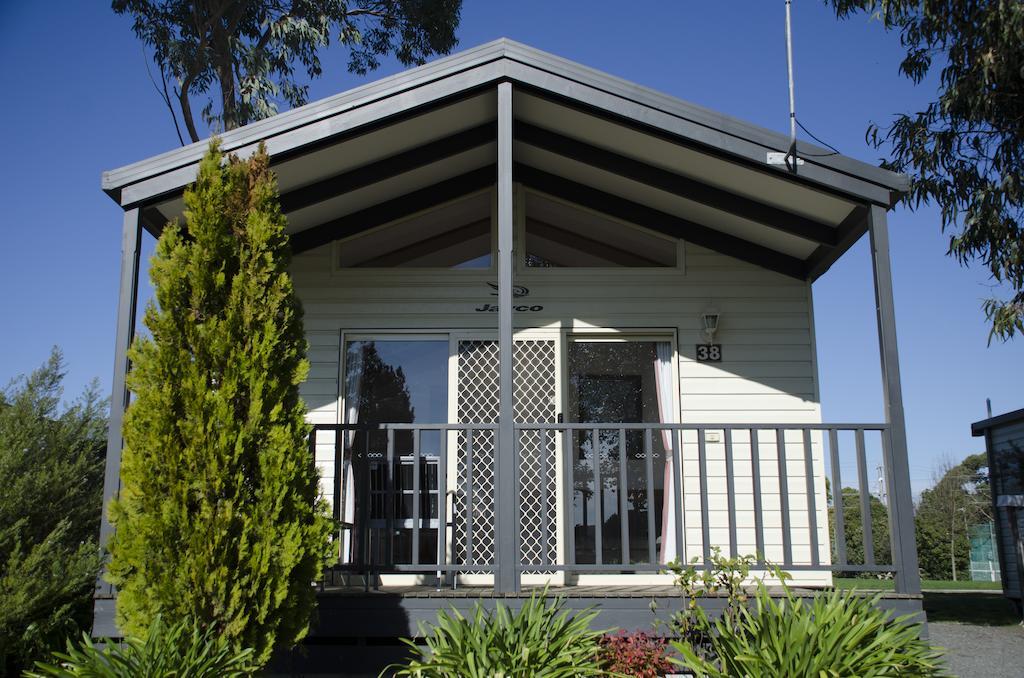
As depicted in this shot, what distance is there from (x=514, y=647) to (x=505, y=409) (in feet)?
4.37

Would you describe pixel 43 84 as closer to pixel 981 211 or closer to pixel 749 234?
pixel 749 234

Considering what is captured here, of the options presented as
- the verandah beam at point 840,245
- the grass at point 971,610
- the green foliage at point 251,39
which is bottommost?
the grass at point 971,610

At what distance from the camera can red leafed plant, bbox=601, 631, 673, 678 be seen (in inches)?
159

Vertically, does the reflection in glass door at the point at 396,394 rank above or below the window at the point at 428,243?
below

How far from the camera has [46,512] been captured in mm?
4809

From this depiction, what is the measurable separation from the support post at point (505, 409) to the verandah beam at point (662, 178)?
101 centimetres

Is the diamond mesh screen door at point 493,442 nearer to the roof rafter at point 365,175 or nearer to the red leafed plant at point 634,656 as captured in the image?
the roof rafter at point 365,175

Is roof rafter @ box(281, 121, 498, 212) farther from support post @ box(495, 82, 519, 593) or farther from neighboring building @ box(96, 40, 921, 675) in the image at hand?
support post @ box(495, 82, 519, 593)

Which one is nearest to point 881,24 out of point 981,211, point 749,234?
point 981,211

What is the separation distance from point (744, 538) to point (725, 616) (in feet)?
6.28

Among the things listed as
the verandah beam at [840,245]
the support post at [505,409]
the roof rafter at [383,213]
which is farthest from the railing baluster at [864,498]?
the roof rafter at [383,213]

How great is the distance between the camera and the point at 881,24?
967 cm

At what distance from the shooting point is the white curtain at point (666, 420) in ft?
20.7

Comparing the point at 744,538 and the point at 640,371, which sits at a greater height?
the point at 640,371
